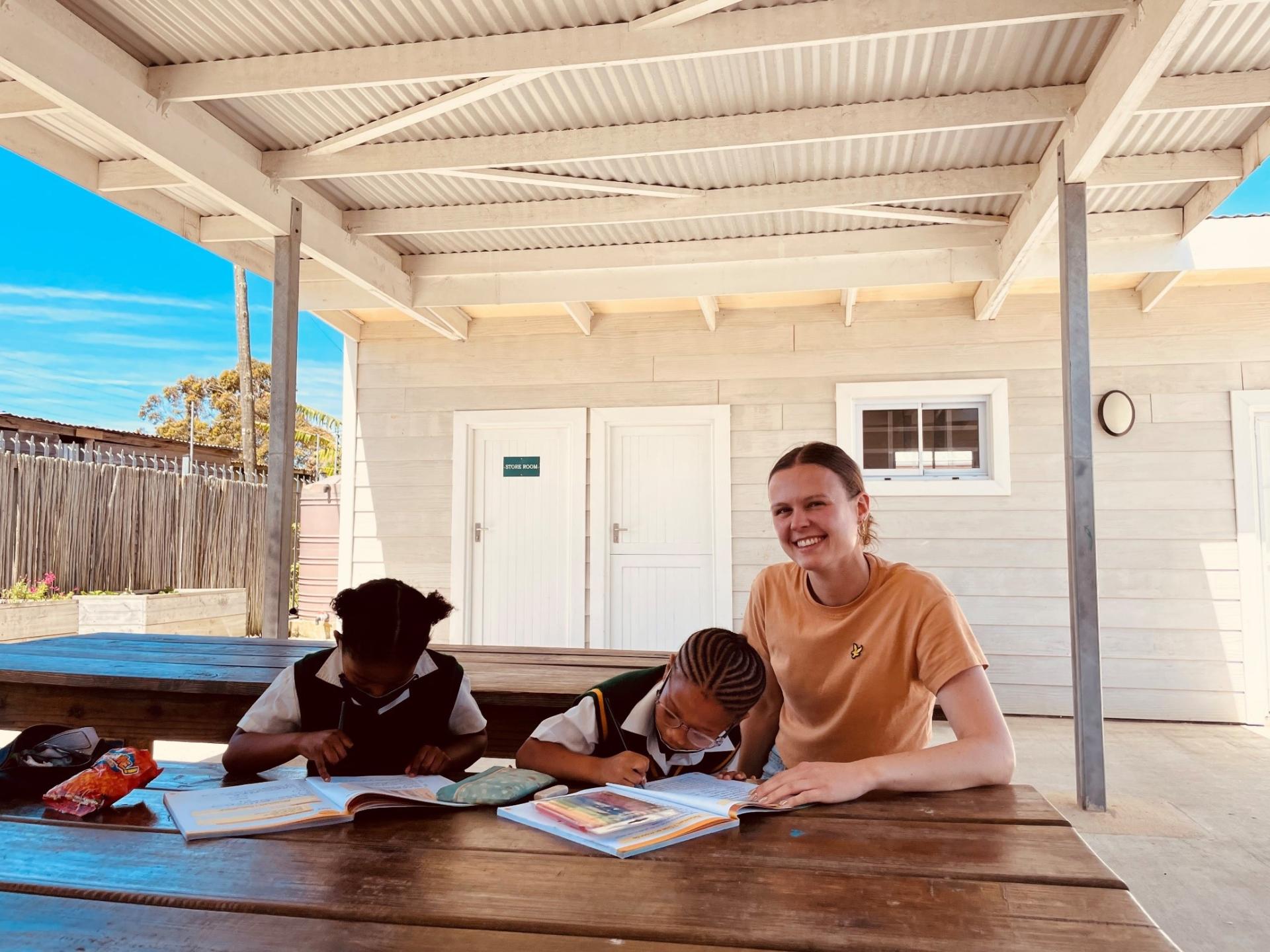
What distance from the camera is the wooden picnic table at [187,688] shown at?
2410mm

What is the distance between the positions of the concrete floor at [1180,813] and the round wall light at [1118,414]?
1868mm

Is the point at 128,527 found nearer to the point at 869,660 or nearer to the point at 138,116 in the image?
the point at 138,116

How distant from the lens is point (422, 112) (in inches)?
135

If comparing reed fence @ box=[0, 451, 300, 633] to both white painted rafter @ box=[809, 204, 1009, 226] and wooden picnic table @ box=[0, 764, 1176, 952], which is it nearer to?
white painted rafter @ box=[809, 204, 1009, 226]

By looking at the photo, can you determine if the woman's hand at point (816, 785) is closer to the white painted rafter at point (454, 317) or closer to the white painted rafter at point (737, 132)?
the white painted rafter at point (737, 132)

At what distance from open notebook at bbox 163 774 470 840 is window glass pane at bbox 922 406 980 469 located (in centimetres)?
513

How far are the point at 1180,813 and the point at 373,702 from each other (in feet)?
11.9

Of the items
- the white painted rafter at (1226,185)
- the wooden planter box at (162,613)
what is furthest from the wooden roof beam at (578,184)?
the wooden planter box at (162,613)

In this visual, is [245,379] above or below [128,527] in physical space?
above

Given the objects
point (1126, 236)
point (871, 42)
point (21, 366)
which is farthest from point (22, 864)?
point (21, 366)

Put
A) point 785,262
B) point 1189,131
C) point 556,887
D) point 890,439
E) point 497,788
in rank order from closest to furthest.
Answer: point 556,887, point 497,788, point 1189,131, point 785,262, point 890,439

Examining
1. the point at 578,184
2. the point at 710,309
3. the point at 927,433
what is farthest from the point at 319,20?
the point at 927,433

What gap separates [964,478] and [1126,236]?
1.82 m

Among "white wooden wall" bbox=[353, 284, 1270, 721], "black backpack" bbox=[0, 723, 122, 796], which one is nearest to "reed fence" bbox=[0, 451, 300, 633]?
"white wooden wall" bbox=[353, 284, 1270, 721]
